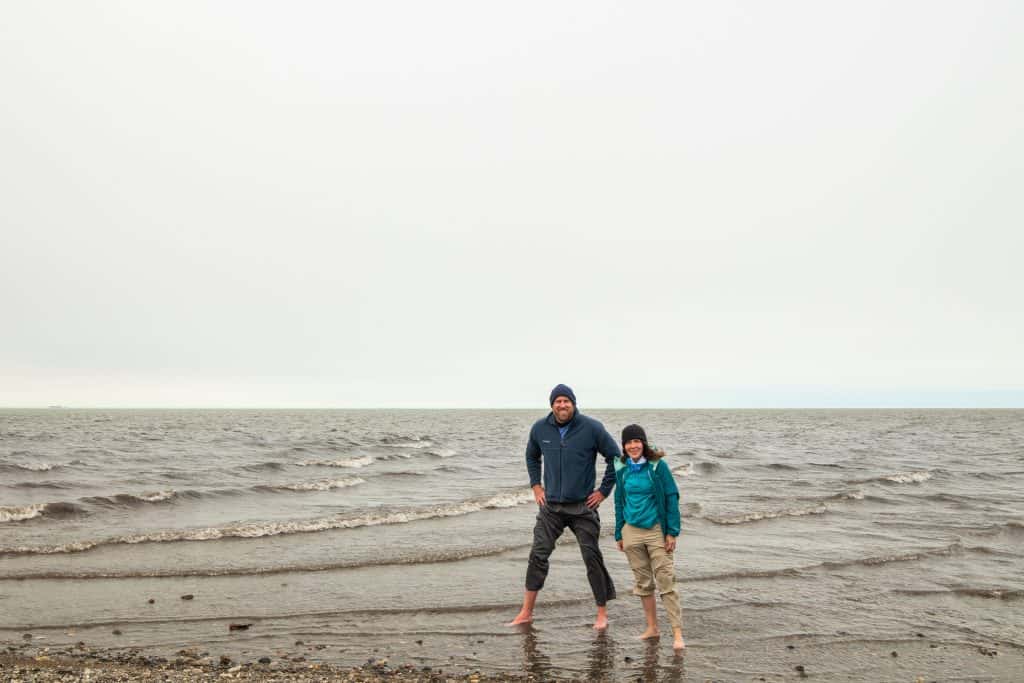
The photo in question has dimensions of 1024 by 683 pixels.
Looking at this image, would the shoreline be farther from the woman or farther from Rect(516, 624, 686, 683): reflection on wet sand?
the woman

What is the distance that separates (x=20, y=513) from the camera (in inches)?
556

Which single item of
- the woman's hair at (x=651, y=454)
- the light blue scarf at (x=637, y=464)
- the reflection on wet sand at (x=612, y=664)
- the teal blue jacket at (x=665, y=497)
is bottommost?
the reflection on wet sand at (x=612, y=664)

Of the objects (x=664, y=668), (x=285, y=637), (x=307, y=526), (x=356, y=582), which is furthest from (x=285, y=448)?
(x=664, y=668)

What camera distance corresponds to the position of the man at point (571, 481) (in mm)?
6883

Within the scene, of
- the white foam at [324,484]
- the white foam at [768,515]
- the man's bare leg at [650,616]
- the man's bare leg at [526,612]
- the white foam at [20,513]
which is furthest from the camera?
the white foam at [324,484]

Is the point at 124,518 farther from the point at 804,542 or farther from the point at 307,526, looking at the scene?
the point at 804,542

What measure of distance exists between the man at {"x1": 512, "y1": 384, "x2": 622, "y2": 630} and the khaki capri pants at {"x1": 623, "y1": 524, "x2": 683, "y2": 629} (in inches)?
15.0

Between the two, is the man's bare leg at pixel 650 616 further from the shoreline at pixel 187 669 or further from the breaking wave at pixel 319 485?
the breaking wave at pixel 319 485

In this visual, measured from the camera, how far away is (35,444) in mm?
35688

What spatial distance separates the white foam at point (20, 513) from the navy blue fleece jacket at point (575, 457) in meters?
12.4

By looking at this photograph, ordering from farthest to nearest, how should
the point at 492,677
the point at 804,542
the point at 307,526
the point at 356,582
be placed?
the point at 307,526
the point at 804,542
the point at 356,582
the point at 492,677

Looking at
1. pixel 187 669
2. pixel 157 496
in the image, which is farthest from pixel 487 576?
pixel 157 496

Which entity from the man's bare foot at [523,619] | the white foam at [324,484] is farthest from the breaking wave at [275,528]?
the man's bare foot at [523,619]

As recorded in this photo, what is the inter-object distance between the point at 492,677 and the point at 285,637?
244 cm
